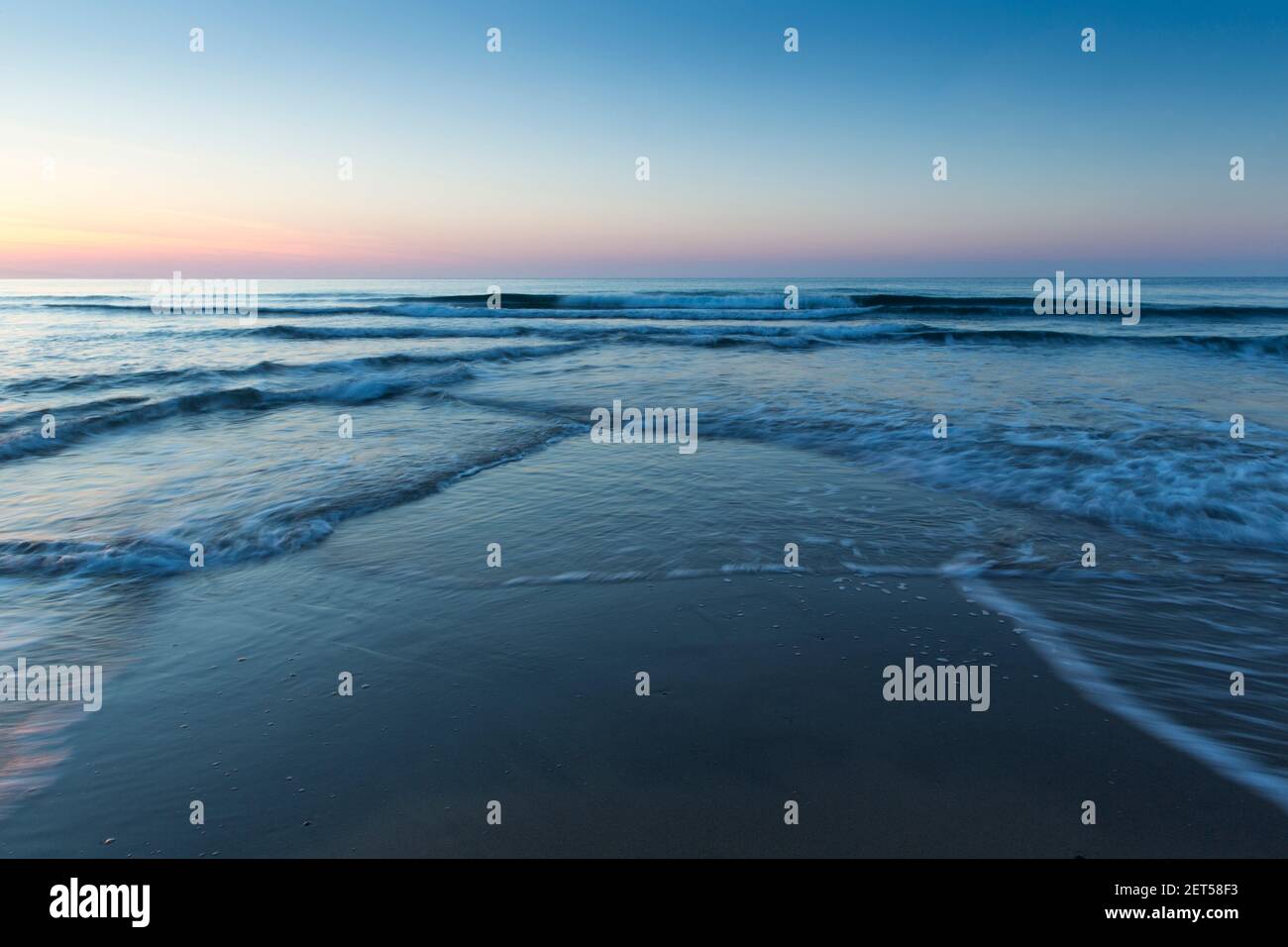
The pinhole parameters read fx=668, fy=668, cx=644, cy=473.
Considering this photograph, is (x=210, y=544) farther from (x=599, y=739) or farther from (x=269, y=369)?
(x=269, y=369)

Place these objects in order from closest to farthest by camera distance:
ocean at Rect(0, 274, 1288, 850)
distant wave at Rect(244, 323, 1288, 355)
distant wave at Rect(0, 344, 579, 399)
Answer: ocean at Rect(0, 274, 1288, 850) < distant wave at Rect(0, 344, 579, 399) < distant wave at Rect(244, 323, 1288, 355)

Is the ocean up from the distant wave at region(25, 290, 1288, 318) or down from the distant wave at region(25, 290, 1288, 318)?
down

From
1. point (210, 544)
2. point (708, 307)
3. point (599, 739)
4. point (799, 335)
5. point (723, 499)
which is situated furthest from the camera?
point (708, 307)

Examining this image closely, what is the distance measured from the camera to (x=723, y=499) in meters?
7.16

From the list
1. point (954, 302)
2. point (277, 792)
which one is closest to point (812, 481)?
point (277, 792)

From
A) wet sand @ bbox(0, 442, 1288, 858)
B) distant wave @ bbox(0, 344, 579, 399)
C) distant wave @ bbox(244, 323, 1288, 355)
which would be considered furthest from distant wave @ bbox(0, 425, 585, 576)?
distant wave @ bbox(244, 323, 1288, 355)

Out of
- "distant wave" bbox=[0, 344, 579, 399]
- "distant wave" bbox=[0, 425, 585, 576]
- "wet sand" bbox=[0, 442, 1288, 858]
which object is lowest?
"wet sand" bbox=[0, 442, 1288, 858]

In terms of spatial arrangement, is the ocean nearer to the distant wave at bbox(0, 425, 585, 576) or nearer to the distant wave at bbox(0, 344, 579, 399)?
the distant wave at bbox(0, 425, 585, 576)

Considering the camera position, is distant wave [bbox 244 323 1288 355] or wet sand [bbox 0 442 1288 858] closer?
wet sand [bbox 0 442 1288 858]

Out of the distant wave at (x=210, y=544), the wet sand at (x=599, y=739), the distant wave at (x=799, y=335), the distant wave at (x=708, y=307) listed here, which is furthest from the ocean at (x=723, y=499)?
the distant wave at (x=708, y=307)

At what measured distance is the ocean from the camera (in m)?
4.24

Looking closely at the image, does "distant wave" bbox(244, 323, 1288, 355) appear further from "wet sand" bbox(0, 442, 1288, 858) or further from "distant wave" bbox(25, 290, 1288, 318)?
"wet sand" bbox(0, 442, 1288, 858)

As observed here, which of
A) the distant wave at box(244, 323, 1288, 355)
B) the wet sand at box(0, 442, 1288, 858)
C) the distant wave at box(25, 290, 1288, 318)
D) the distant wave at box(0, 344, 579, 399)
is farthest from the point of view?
the distant wave at box(25, 290, 1288, 318)

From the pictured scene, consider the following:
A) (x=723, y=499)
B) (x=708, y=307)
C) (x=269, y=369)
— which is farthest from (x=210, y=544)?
(x=708, y=307)
